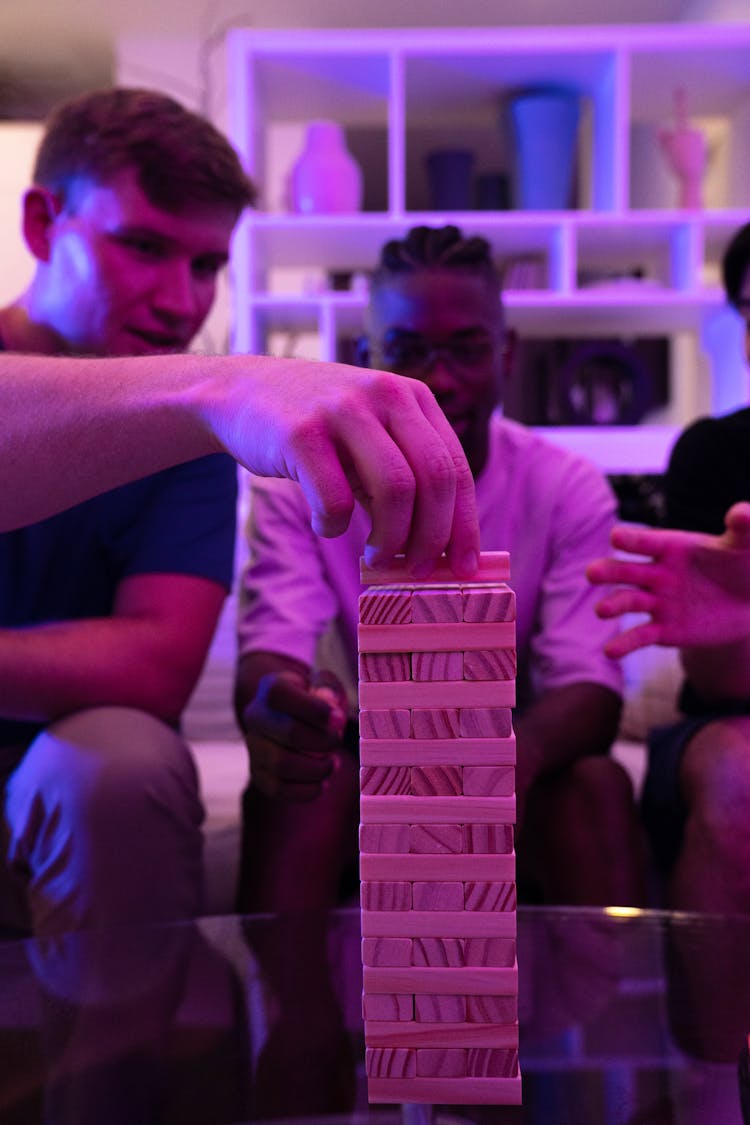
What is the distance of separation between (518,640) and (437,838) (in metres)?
1.14

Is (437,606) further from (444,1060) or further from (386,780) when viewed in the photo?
(444,1060)

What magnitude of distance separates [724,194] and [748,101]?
892 mm

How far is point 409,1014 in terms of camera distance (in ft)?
2.05

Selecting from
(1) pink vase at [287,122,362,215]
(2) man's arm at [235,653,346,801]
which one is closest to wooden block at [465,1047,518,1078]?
(2) man's arm at [235,653,346,801]

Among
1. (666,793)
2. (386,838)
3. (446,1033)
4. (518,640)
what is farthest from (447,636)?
(518,640)

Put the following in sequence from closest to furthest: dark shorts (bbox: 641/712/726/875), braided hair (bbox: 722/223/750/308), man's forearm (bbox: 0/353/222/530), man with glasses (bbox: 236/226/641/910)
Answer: man's forearm (bbox: 0/353/222/530)
man with glasses (bbox: 236/226/641/910)
dark shorts (bbox: 641/712/726/875)
braided hair (bbox: 722/223/750/308)

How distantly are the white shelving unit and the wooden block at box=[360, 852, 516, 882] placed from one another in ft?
10.8

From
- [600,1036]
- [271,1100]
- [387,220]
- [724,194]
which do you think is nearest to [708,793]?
[600,1036]

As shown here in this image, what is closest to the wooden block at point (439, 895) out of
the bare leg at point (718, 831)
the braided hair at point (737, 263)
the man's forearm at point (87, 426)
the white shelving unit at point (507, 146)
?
the man's forearm at point (87, 426)

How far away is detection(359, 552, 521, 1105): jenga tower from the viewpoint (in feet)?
2.02

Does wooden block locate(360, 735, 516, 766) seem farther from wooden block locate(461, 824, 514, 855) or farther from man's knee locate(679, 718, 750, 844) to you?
man's knee locate(679, 718, 750, 844)

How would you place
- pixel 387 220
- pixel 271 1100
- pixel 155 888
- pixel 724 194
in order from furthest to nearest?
pixel 724 194
pixel 387 220
pixel 155 888
pixel 271 1100

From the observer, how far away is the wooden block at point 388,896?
0.62 m

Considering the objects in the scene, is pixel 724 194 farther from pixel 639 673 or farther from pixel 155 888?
pixel 155 888
